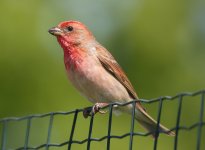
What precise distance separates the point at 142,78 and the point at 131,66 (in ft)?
1.63

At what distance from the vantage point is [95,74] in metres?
11.4

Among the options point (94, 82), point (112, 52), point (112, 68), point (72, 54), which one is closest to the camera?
point (94, 82)

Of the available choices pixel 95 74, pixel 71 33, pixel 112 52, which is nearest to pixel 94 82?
pixel 95 74

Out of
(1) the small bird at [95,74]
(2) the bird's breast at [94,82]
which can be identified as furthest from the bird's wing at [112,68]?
(2) the bird's breast at [94,82]

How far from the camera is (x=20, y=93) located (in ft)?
53.6

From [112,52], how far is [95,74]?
6625 mm

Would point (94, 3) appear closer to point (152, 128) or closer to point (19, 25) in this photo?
point (19, 25)

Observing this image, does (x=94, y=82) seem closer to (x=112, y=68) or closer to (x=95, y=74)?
(x=95, y=74)

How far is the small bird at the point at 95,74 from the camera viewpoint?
11289mm

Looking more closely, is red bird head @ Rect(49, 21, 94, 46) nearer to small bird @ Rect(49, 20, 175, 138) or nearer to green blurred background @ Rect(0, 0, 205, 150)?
small bird @ Rect(49, 20, 175, 138)

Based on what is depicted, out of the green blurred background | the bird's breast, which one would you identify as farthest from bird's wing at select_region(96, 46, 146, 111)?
the green blurred background

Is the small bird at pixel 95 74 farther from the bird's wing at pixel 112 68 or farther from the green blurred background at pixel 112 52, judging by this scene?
the green blurred background at pixel 112 52

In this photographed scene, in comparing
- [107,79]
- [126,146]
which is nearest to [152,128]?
[107,79]

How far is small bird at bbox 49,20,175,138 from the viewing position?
11289 millimetres
